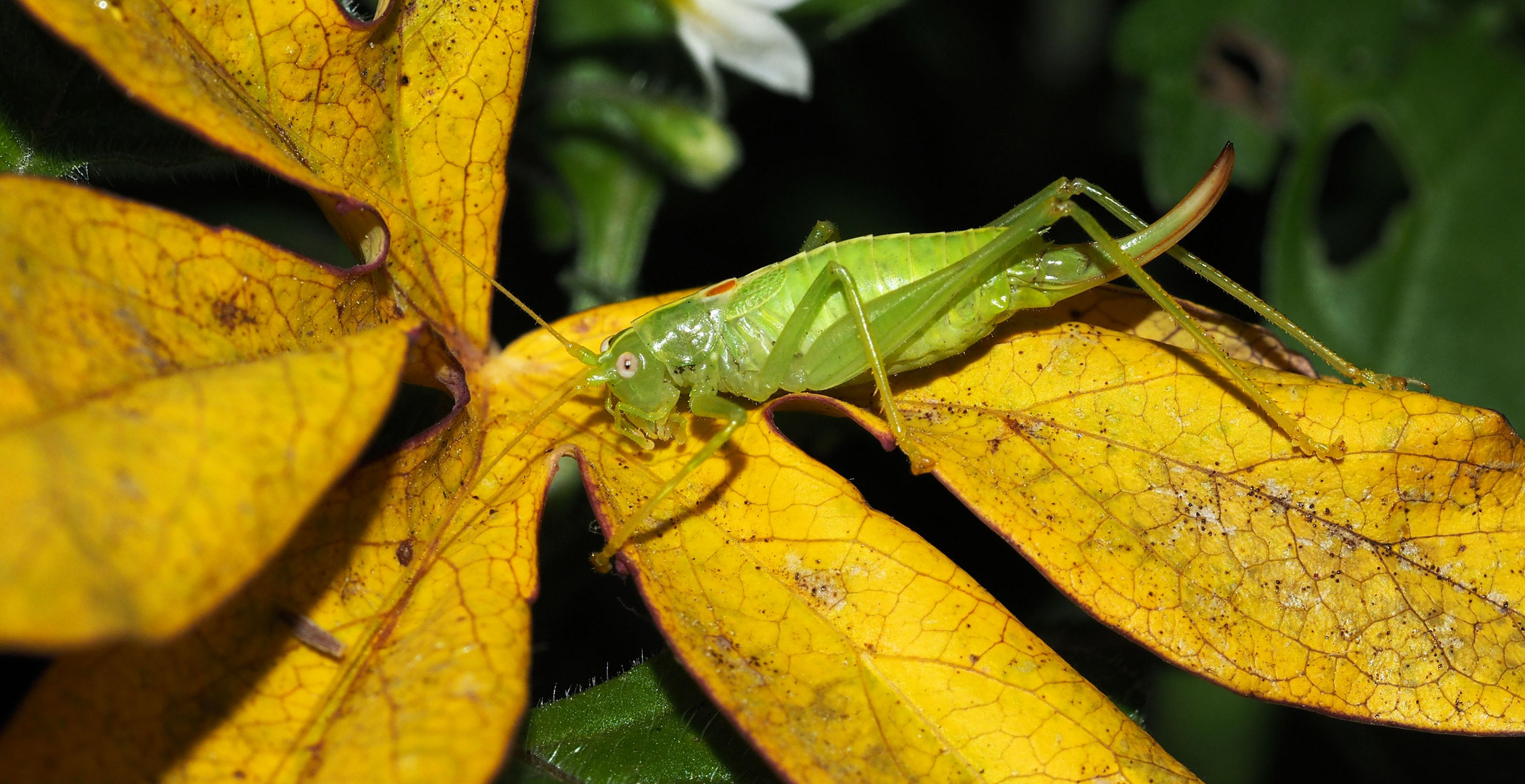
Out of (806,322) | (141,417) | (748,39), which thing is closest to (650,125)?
(748,39)

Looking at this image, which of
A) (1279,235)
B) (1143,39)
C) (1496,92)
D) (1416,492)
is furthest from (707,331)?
(1496,92)

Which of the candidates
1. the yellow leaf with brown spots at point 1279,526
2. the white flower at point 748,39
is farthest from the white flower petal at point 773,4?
the yellow leaf with brown spots at point 1279,526

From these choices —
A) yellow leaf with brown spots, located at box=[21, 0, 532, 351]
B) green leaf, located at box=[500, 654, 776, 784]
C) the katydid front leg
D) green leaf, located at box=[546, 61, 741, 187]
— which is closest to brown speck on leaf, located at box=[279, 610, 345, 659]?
green leaf, located at box=[500, 654, 776, 784]

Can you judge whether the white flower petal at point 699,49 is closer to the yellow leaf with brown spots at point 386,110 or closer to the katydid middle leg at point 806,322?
the katydid middle leg at point 806,322

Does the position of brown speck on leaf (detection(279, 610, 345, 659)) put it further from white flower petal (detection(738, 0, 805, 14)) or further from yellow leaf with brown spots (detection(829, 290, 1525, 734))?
white flower petal (detection(738, 0, 805, 14))

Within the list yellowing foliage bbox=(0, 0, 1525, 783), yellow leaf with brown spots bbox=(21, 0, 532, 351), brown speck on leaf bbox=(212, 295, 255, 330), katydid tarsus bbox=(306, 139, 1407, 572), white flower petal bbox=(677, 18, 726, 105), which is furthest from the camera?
white flower petal bbox=(677, 18, 726, 105)
